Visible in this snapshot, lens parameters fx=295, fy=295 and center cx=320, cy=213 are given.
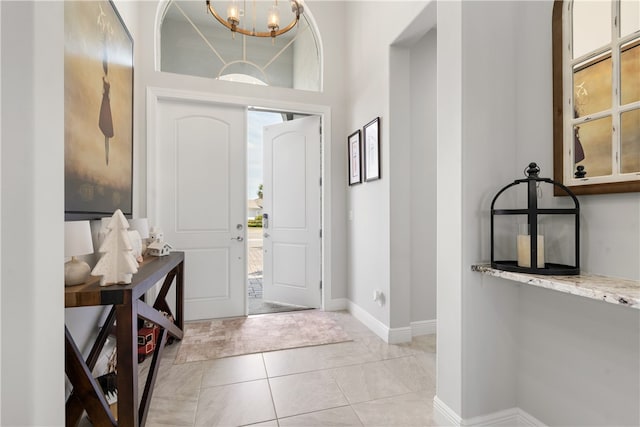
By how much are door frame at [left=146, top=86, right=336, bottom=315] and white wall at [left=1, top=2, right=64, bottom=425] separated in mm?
2268

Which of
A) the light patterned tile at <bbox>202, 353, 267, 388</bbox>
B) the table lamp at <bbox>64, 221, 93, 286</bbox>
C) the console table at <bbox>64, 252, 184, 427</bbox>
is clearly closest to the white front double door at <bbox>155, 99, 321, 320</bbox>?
the light patterned tile at <bbox>202, 353, 267, 388</bbox>

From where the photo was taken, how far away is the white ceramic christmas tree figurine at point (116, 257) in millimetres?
1358

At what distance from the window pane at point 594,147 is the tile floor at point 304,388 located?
4.74 ft

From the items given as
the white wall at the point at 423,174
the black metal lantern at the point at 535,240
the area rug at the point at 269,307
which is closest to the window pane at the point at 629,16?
the black metal lantern at the point at 535,240

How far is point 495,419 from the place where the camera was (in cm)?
145

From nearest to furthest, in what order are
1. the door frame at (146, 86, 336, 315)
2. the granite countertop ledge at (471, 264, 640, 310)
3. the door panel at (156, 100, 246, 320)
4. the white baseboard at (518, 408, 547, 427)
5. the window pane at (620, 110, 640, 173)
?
the granite countertop ledge at (471, 264, 640, 310) → the window pane at (620, 110, 640, 173) → the white baseboard at (518, 408, 547, 427) → the door frame at (146, 86, 336, 315) → the door panel at (156, 100, 246, 320)

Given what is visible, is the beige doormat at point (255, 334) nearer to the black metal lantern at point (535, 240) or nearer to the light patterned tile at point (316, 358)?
the light patterned tile at point (316, 358)

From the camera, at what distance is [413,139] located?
271 centimetres

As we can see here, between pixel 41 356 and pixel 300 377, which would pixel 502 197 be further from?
pixel 41 356

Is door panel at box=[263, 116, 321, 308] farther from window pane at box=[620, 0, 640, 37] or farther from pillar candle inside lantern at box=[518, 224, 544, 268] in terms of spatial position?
window pane at box=[620, 0, 640, 37]

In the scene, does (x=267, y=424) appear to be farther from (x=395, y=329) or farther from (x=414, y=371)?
(x=395, y=329)

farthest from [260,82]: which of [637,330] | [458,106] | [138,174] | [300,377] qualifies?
[637,330]

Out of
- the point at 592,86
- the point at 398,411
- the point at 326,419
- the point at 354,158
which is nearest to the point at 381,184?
the point at 354,158

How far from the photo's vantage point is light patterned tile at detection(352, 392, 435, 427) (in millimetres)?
1568
